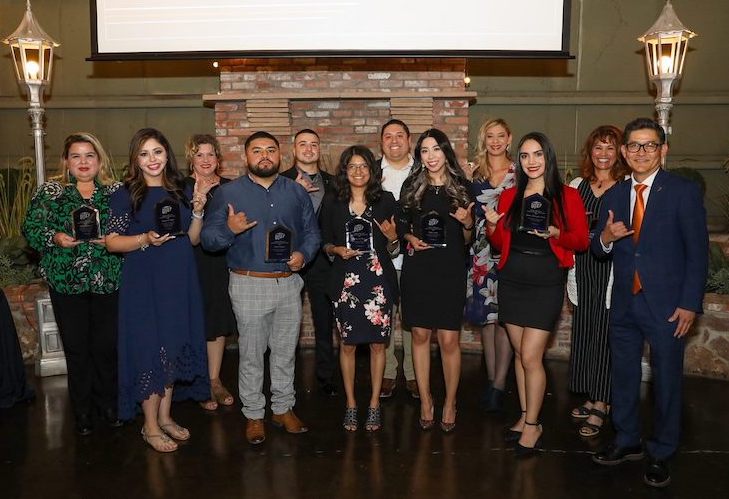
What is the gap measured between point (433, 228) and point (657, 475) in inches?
62.9

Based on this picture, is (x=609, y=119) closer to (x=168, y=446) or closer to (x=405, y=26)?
(x=405, y=26)

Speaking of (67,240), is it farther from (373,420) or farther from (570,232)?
(570,232)

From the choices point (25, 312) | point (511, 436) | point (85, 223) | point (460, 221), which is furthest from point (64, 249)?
point (511, 436)

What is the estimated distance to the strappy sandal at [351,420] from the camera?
399 cm

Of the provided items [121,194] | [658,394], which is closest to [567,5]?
[658,394]

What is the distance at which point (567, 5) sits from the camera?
557 centimetres

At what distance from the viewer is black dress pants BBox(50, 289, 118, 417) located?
3885 mm

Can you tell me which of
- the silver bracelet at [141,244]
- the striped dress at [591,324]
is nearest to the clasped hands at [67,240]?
the silver bracelet at [141,244]

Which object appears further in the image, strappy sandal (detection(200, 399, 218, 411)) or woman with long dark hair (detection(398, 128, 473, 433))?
strappy sandal (detection(200, 399, 218, 411))

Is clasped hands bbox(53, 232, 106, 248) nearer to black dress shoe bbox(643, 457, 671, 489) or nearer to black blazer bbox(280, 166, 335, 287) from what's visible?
black blazer bbox(280, 166, 335, 287)

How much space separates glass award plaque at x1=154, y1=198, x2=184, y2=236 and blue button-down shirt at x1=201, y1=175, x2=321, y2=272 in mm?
184

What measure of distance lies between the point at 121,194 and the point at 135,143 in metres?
0.27

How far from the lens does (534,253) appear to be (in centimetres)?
351

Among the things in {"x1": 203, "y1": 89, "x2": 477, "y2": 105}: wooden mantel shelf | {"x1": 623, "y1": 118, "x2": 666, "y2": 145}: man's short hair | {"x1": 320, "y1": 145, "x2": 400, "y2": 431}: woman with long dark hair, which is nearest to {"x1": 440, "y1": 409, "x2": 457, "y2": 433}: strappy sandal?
{"x1": 320, "y1": 145, "x2": 400, "y2": 431}: woman with long dark hair
